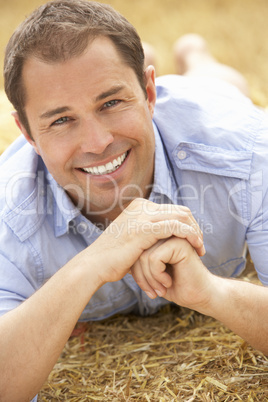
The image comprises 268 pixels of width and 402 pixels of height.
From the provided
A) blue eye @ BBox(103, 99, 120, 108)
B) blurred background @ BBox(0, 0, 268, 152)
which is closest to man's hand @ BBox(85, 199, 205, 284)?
blue eye @ BBox(103, 99, 120, 108)

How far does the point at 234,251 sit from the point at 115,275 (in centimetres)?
67

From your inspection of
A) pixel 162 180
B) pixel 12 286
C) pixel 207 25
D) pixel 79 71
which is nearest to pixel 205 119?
pixel 162 180

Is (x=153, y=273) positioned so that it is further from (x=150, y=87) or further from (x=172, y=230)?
(x=150, y=87)

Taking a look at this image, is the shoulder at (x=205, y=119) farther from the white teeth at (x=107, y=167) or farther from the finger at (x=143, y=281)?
the finger at (x=143, y=281)

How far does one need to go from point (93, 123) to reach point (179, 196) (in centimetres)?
48

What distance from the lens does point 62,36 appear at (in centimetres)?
159

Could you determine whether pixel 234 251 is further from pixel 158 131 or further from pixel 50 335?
pixel 50 335

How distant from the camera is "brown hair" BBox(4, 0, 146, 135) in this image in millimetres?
1588

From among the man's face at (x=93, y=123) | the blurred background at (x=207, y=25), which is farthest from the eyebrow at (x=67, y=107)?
the blurred background at (x=207, y=25)

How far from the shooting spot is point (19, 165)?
6.28 ft

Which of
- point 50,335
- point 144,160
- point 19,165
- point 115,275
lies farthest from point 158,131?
point 50,335

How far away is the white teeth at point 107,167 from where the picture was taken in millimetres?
1733

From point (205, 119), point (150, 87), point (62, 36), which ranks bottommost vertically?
point (205, 119)

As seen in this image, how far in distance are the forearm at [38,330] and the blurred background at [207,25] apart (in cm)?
289
